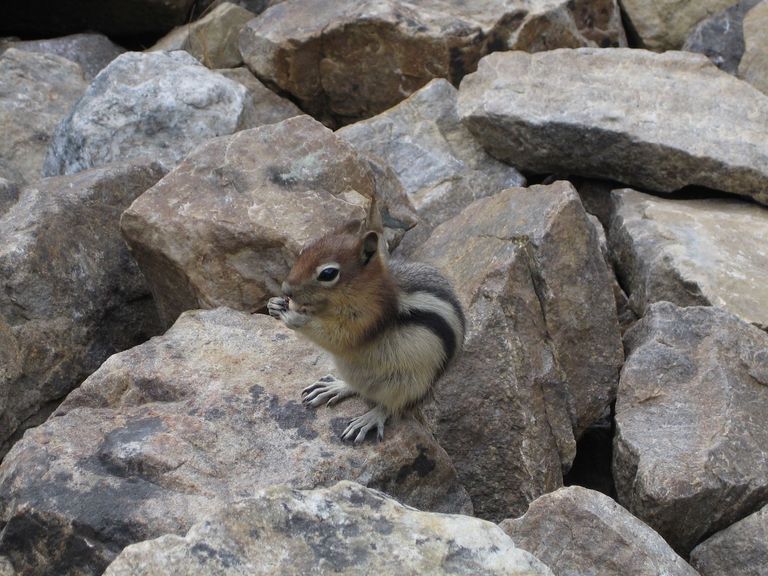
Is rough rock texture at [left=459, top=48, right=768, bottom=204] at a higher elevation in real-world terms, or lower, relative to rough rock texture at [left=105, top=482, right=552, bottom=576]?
lower

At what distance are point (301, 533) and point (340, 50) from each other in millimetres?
6323

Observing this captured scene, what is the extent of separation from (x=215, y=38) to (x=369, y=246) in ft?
19.0

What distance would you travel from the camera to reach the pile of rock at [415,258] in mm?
3912

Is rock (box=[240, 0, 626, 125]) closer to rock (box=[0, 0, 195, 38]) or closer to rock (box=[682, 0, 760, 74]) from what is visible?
rock (box=[682, 0, 760, 74])

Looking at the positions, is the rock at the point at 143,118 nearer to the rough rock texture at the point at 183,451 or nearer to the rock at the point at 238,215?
the rock at the point at 238,215

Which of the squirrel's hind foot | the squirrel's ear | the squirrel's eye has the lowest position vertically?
the squirrel's hind foot

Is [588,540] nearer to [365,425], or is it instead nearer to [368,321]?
[365,425]

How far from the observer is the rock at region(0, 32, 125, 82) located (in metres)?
9.57

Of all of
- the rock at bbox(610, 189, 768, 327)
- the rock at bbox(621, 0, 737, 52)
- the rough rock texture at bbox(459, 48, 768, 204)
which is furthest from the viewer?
the rock at bbox(621, 0, 737, 52)

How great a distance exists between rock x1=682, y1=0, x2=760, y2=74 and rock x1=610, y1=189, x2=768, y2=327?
2.41m

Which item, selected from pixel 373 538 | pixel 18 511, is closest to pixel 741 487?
pixel 373 538

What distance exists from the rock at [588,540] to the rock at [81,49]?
6.78 metres

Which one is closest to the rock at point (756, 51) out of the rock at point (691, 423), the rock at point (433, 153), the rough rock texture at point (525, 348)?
the rock at point (433, 153)

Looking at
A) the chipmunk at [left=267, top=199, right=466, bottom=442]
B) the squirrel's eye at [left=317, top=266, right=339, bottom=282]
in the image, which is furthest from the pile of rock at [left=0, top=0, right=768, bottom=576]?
the squirrel's eye at [left=317, top=266, right=339, bottom=282]
